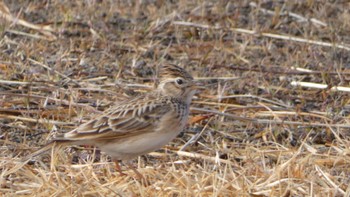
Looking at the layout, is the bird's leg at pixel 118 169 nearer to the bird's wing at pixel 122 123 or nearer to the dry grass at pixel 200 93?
the dry grass at pixel 200 93

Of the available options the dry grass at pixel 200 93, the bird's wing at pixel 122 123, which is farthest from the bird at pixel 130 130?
the dry grass at pixel 200 93

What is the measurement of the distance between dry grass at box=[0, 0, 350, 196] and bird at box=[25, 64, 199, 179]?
17 centimetres

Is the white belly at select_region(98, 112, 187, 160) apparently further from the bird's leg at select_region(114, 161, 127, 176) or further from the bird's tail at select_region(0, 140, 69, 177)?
the bird's tail at select_region(0, 140, 69, 177)

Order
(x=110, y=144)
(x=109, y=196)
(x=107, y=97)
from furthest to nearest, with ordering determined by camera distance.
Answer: (x=107, y=97) < (x=110, y=144) < (x=109, y=196)

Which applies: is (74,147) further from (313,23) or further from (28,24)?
(313,23)

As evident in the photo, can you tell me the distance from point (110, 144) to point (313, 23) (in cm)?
496

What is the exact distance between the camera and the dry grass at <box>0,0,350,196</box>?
268 inches

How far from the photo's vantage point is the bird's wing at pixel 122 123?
7000mm

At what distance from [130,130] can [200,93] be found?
2.31 metres

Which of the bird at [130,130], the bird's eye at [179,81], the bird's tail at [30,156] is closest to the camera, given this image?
the bird's tail at [30,156]

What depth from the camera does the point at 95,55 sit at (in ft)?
33.4

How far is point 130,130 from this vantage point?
711 centimetres

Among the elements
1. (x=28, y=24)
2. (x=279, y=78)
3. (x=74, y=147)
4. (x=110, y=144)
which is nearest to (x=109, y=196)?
(x=110, y=144)

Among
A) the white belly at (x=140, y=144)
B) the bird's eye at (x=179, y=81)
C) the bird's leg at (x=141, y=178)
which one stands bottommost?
the bird's leg at (x=141, y=178)
